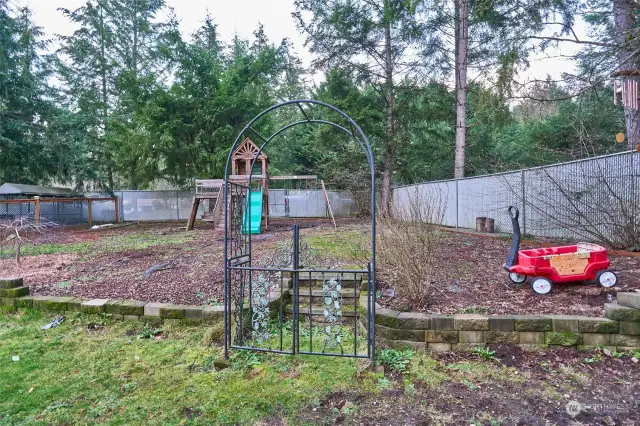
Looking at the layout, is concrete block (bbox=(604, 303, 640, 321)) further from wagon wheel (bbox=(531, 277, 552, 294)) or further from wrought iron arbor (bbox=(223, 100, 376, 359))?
wrought iron arbor (bbox=(223, 100, 376, 359))

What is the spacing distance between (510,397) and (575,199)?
4810mm

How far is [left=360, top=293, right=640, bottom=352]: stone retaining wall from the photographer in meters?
2.64

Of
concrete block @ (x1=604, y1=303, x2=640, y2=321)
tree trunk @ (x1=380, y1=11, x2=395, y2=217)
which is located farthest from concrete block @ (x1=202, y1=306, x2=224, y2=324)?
tree trunk @ (x1=380, y1=11, x2=395, y2=217)

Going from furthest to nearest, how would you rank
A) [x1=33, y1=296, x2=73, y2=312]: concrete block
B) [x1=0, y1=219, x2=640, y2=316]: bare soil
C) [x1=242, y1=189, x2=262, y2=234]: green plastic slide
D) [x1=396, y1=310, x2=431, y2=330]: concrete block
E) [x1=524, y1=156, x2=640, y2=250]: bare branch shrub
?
1. [x1=242, y1=189, x2=262, y2=234]: green plastic slide
2. [x1=524, y1=156, x2=640, y2=250]: bare branch shrub
3. [x1=33, y1=296, x2=73, y2=312]: concrete block
4. [x1=0, y1=219, x2=640, y2=316]: bare soil
5. [x1=396, y1=310, x2=431, y2=330]: concrete block

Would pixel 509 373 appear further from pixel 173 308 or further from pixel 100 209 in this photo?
pixel 100 209

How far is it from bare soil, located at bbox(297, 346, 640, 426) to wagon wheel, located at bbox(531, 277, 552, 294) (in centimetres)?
90

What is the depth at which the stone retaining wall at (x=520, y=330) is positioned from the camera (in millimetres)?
2639

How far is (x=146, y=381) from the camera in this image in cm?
252

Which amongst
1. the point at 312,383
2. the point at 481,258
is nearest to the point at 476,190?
the point at 481,258

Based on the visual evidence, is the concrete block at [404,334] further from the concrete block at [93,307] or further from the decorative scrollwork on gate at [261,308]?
the concrete block at [93,307]

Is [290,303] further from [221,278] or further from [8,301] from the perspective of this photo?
[8,301]

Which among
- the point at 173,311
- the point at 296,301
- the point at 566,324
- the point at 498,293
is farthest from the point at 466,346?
the point at 173,311

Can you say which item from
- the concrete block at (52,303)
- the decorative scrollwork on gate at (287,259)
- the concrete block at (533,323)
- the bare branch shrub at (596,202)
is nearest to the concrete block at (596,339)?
the concrete block at (533,323)

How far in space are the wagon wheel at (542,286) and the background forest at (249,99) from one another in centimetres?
601
